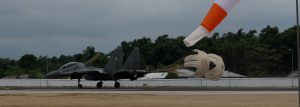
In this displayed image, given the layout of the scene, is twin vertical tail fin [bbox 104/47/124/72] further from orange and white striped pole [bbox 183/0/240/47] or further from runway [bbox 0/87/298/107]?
orange and white striped pole [bbox 183/0/240/47]

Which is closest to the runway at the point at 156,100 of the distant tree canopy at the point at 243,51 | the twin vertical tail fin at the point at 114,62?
the twin vertical tail fin at the point at 114,62

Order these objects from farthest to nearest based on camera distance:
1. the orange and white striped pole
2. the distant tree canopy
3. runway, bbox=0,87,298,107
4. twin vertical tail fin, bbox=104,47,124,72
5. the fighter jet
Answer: the distant tree canopy
twin vertical tail fin, bbox=104,47,124,72
the fighter jet
runway, bbox=0,87,298,107
the orange and white striped pole

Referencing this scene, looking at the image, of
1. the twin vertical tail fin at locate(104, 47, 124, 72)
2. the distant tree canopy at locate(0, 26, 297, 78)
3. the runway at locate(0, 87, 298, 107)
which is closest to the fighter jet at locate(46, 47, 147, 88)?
the twin vertical tail fin at locate(104, 47, 124, 72)

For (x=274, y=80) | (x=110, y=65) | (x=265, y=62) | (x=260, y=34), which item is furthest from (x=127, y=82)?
(x=260, y=34)

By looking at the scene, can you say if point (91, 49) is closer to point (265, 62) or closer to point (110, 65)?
point (265, 62)

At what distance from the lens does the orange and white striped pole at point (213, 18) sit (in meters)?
8.46

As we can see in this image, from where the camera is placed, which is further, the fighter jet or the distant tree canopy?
the distant tree canopy

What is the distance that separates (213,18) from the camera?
8773mm

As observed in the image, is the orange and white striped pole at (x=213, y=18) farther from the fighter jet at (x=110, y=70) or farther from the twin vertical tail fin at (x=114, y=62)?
the twin vertical tail fin at (x=114, y=62)

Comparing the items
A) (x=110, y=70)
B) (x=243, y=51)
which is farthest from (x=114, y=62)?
(x=243, y=51)

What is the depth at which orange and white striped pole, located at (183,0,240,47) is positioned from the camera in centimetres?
846

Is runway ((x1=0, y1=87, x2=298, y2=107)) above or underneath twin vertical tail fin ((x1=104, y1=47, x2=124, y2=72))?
underneath

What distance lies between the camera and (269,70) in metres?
92.4

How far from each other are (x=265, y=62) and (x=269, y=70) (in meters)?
1.49
